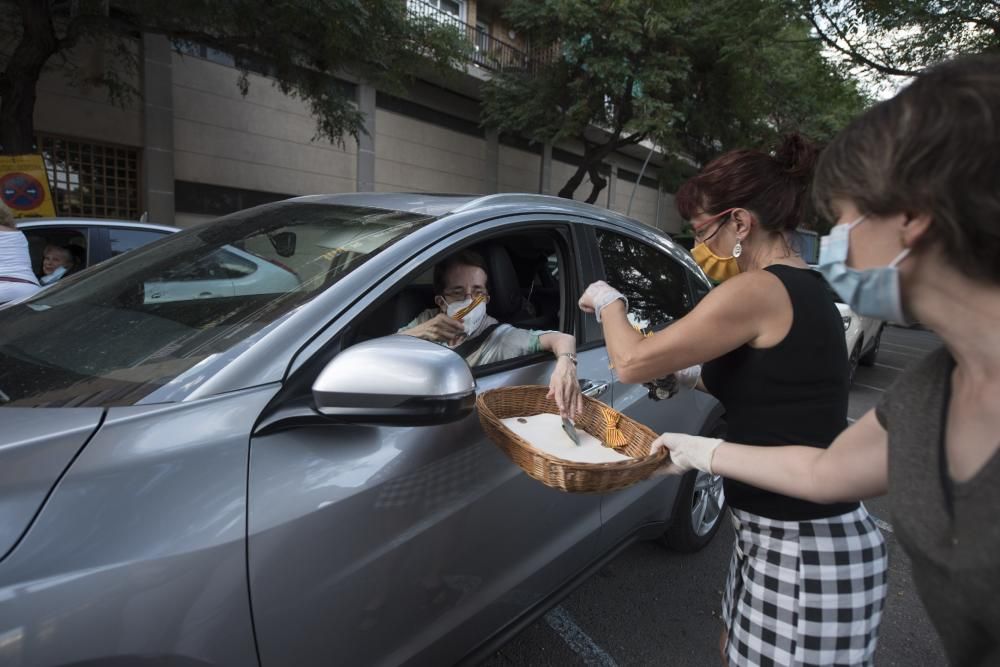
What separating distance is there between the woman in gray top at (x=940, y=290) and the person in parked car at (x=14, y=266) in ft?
12.3

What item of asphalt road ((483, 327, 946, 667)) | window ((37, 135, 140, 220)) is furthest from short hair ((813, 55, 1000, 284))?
window ((37, 135, 140, 220))

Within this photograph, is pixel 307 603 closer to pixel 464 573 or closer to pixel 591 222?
pixel 464 573

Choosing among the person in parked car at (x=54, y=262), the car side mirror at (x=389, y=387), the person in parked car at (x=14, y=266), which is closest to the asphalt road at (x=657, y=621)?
the car side mirror at (x=389, y=387)

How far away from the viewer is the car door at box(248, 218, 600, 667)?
1.16m

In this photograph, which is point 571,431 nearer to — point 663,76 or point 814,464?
point 814,464

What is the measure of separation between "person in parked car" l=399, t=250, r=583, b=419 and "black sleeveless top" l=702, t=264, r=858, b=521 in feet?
1.70

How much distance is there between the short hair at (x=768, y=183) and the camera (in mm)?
1456

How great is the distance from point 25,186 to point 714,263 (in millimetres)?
7075

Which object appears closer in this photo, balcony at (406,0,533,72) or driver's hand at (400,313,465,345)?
driver's hand at (400,313,465,345)

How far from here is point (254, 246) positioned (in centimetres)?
190

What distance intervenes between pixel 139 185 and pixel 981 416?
40.5ft

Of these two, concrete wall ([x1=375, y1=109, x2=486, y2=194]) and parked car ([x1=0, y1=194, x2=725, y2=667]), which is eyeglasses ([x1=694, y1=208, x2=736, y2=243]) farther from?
concrete wall ([x1=375, y1=109, x2=486, y2=194])

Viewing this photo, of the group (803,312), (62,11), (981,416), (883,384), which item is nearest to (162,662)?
(981,416)

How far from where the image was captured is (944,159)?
26.2 inches
